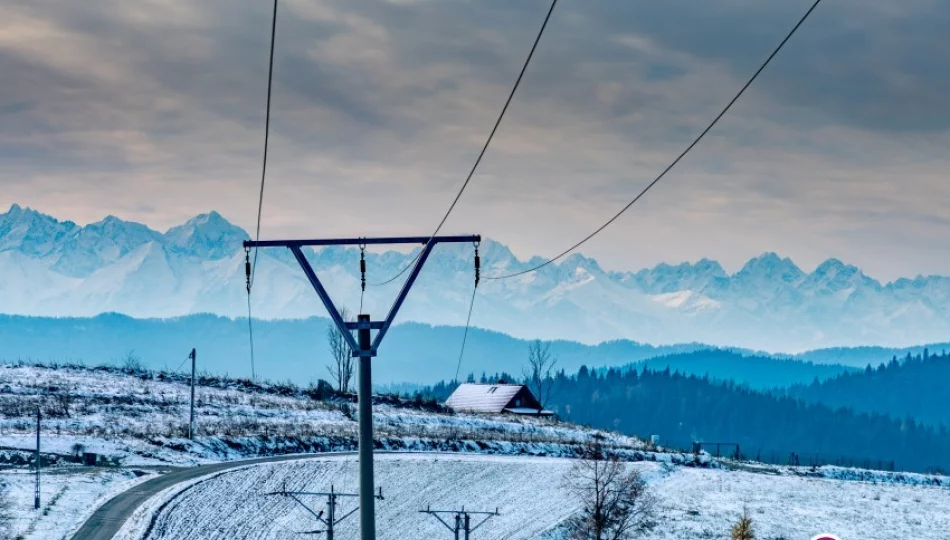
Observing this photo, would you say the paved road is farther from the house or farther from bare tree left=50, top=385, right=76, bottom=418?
the house

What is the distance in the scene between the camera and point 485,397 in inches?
6078

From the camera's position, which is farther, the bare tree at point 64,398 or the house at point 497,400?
the house at point 497,400

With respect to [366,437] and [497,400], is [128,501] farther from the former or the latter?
[497,400]

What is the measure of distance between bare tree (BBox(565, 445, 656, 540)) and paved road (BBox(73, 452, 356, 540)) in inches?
862

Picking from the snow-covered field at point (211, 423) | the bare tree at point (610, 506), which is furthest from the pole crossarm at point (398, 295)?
the snow-covered field at point (211, 423)

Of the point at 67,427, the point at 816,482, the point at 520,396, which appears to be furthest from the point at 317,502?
the point at 520,396

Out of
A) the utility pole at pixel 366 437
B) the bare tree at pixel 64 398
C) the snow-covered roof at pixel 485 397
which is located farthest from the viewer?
the snow-covered roof at pixel 485 397

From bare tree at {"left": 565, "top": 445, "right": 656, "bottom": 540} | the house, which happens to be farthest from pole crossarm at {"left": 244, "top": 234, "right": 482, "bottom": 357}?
the house

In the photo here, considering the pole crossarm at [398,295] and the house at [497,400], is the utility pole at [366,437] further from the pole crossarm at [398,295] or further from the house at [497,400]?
the house at [497,400]

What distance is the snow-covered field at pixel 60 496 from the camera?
5984cm

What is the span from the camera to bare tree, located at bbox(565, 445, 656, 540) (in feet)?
234

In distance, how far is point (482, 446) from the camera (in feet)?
342

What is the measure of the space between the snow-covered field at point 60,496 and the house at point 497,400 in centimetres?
7516

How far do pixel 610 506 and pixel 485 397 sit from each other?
84530 mm
